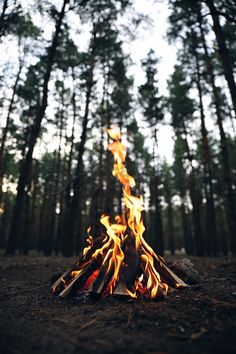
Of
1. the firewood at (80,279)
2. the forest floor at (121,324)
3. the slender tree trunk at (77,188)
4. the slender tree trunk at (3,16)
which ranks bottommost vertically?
the forest floor at (121,324)

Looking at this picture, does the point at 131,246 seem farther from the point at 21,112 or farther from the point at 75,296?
the point at 21,112

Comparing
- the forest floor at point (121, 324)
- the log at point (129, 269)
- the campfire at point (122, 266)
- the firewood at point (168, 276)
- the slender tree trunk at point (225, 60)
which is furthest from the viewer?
the slender tree trunk at point (225, 60)

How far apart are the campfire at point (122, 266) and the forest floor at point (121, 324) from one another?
0.24 m

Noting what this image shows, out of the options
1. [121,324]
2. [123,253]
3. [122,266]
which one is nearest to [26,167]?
[123,253]

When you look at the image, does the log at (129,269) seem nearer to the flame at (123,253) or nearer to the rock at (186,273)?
the flame at (123,253)

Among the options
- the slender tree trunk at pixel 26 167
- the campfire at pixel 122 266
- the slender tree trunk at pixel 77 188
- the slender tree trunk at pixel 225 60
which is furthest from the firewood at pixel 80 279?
the slender tree trunk at pixel 26 167

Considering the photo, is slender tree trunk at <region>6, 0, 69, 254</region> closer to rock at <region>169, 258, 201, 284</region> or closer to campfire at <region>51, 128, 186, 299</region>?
campfire at <region>51, 128, 186, 299</region>

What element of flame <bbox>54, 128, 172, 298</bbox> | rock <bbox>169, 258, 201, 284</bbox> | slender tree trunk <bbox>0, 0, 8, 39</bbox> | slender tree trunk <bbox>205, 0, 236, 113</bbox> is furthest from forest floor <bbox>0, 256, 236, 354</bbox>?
slender tree trunk <bbox>0, 0, 8, 39</bbox>

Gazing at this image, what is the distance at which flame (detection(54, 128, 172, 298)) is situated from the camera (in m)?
4.59

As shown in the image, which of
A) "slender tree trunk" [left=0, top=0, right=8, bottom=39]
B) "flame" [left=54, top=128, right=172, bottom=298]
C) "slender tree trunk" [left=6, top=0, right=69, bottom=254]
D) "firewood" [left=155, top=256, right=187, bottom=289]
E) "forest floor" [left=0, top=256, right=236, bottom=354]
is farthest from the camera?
"slender tree trunk" [left=0, top=0, right=8, bottom=39]

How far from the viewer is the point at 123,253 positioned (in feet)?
16.6

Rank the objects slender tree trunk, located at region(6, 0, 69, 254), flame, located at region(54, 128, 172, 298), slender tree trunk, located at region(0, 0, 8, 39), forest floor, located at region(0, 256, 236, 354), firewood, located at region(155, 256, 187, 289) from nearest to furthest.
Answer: forest floor, located at region(0, 256, 236, 354) < flame, located at region(54, 128, 172, 298) < firewood, located at region(155, 256, 187, 289) < slender tree trunk, located at region(6, 0, 69, 254) < slender tree trunk, located at region(0, 0, 8, 39)

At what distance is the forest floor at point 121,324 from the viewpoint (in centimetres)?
264

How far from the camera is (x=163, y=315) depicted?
11.4 feet
